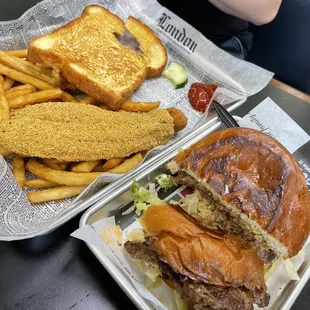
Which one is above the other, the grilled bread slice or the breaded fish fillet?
the grilled bread slice

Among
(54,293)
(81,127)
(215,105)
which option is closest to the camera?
(54,293)

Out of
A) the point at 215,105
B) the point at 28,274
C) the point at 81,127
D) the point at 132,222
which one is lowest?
the point at 28,274

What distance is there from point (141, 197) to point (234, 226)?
40cm

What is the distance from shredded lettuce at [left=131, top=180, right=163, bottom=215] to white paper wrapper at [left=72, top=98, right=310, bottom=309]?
51 millimetres

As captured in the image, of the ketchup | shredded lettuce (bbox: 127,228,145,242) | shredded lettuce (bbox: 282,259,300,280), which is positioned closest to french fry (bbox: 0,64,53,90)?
the ketchup

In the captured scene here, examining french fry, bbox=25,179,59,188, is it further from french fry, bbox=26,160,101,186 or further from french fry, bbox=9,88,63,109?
french fry, bbox=9,88,63,109

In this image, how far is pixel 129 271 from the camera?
151 cm

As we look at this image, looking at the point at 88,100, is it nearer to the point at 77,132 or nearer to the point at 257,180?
the point at 77,132

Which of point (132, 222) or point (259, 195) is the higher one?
point (259, 195)

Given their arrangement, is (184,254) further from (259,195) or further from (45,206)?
(45,206)

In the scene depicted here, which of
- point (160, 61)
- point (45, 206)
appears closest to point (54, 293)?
point (45, 206)

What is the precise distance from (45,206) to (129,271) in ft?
1.52

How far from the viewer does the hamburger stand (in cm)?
133

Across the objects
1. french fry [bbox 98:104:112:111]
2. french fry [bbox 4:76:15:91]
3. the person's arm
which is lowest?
french fry [bbox 4:76:15:91]
